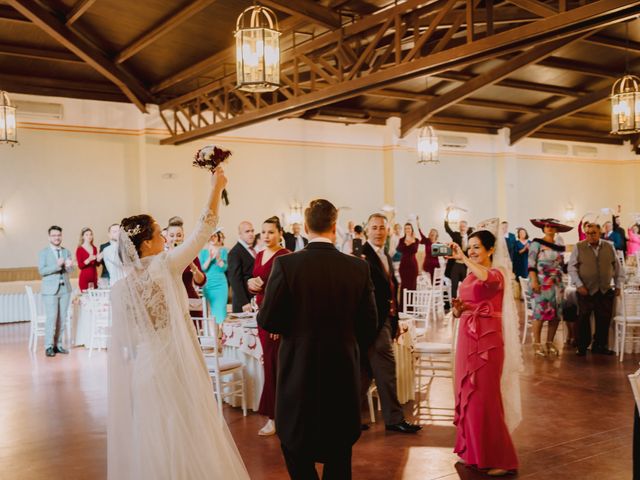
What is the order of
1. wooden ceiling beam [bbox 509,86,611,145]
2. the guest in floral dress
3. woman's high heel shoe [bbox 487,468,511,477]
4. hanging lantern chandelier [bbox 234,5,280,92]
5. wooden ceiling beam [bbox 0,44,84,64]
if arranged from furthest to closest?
wooden ceiling beam [bbox 509,86,611,145], wooden ceiling beam [bbox 0,44,84,64], the guest in floral dress, hanging lantern chandelier [bbox 234,5,280,92], woman's high heel shoe [bbox 487,468,511,477]

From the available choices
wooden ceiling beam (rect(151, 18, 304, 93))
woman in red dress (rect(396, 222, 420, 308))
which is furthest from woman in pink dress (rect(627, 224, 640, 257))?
wooden ceiling beam (rect(151, 18, 304, 93))

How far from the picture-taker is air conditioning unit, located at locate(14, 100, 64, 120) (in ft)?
38.2

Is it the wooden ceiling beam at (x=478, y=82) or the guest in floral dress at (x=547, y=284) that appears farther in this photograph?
the wooden ceiling beam at (x=478, y=82)

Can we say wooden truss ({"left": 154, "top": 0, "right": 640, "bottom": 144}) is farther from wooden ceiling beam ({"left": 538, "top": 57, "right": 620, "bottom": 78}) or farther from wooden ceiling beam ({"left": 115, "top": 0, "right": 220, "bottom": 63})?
wooden ceiling beam ({"left": 538, "top": 57, "right": 620, "bottom": 78})

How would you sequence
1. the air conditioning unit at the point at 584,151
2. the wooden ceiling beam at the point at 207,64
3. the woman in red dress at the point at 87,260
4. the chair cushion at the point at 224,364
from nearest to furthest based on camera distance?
the chair cushion at the point at 224,364 → the wooden ceiling beam at the point at 207,64 → the woman in red dress at the point at 87,260 → the air conditioning unit at the point at 584,151

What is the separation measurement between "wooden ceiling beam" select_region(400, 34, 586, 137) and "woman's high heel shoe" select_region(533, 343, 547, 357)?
13.5ft

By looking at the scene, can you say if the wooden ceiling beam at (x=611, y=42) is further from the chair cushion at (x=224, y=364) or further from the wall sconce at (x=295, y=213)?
the chair cushion at (x=224, y=364)

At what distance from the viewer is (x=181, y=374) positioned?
119 inches

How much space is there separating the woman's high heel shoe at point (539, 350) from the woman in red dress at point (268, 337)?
3.87 m

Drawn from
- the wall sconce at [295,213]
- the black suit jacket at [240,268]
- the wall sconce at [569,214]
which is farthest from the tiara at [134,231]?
the wall sconce at [569,214]

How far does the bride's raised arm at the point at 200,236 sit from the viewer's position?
3010mm

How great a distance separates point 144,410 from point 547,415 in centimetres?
344

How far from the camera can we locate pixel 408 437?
4691 millimetres

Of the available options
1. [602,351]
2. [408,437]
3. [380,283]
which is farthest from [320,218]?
[602,351]
